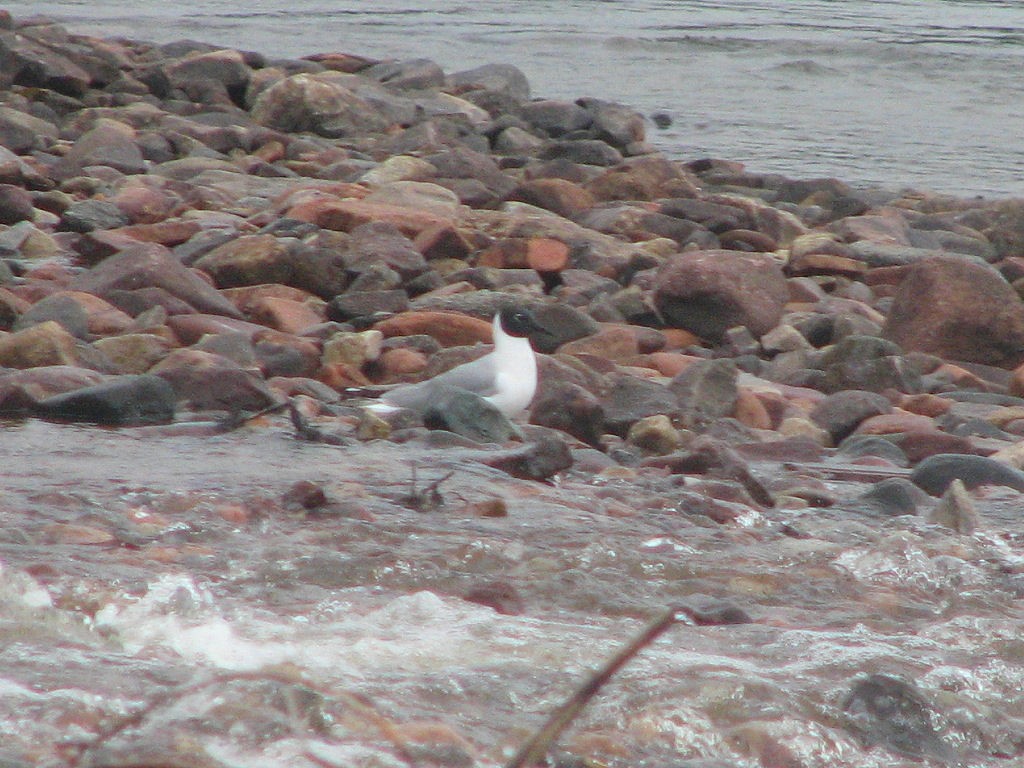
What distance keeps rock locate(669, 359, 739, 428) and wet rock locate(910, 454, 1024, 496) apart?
2.83ft

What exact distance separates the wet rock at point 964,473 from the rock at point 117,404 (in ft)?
7.72

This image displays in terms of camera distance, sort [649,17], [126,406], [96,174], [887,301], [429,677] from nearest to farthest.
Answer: [429,677], [126,406], [887,301], [96,174], [649,17]

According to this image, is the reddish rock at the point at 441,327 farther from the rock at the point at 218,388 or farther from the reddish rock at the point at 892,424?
the reddish rock at the point at 892,424

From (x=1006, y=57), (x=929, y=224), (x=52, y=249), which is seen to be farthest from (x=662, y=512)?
(x=1006, y=57)

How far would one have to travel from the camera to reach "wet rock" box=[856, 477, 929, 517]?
4328 mm

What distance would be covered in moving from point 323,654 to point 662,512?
151 cm

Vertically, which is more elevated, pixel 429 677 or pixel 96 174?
pixel 429 677

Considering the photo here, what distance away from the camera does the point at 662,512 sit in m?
4.10

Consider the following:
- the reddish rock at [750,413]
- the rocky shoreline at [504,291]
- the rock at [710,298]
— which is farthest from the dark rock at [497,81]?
the reddish rock at [750,413]

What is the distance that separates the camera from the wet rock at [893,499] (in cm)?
433

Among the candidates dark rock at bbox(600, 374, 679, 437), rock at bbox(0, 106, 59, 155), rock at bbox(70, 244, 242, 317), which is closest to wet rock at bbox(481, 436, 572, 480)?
dark rock at bbox(600, 374, 679, 437)

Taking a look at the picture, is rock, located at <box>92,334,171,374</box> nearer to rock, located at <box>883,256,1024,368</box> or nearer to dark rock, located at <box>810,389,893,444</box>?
dark rock, located at <box>810,389,893,444</box>

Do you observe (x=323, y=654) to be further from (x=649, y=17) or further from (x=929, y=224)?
(x=649, y=17)

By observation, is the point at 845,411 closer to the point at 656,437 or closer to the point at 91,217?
the point at 656,437
